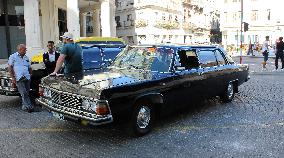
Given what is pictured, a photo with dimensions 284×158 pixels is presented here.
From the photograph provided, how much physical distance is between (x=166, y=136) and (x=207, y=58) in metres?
2.59

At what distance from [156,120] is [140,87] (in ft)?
4.39

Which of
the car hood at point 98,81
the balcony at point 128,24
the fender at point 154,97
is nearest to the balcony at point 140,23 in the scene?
the balcony at point 128,24

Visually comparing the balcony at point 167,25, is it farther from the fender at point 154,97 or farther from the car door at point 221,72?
the fender at point 154,97

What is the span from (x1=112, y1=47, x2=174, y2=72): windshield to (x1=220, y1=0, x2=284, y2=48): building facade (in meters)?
48.0

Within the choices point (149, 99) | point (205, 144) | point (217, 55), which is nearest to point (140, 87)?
point (149, 99)

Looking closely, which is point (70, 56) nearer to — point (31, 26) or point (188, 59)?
point (188, 59)

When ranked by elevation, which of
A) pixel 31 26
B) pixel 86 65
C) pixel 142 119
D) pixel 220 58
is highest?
pixel 31 26

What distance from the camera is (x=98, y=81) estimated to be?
5.62 meters

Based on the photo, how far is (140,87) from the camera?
5617mm

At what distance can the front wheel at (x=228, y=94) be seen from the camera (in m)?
8.54

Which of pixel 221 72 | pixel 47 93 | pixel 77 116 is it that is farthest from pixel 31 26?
pixel 77 116

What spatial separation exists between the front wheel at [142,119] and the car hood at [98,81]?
0.46 metres

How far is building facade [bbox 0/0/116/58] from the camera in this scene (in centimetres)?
1983

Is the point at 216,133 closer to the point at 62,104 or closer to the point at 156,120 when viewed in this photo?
the point at 156,120
